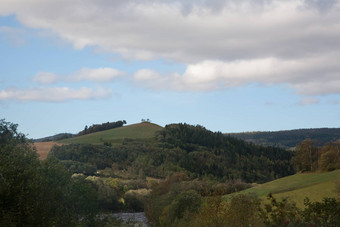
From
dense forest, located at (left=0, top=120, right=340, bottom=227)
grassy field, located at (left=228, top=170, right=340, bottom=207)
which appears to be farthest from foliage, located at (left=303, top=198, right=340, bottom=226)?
grassy field, located at (left=228, top=170, right=340, bottom=207)

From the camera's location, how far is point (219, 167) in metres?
195

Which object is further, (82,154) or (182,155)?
(182,155)

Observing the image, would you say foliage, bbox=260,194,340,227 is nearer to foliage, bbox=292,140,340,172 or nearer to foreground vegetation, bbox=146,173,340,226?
foreground vegetation, bbox=146,173,340,226

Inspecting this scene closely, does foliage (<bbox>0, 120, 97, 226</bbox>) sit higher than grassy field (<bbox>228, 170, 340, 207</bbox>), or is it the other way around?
foliage (<bbox>0, 120, 97, 226</bbox>)

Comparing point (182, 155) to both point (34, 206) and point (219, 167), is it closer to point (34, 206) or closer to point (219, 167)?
point (219, 167)

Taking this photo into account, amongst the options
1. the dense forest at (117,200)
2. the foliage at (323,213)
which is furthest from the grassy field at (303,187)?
the foliage at (323,213)

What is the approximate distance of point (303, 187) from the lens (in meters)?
106

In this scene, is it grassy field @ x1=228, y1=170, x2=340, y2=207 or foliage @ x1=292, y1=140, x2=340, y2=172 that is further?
foliage @ x1=292, y1=140, x2=340, y2=172

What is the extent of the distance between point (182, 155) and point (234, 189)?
66438mm

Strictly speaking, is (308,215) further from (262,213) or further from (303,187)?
(303,187)

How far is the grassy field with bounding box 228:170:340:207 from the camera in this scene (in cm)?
9050

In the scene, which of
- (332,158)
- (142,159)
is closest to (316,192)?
(332,158)

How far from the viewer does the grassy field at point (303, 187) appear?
90500 mm

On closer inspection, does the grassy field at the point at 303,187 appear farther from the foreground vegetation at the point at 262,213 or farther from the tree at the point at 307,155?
the foreground vegetation at the point at 262,213
